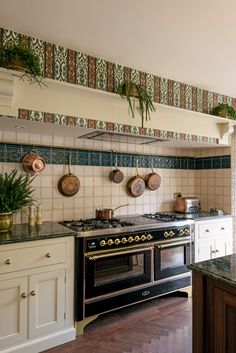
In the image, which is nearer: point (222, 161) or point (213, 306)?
point (213, 306)

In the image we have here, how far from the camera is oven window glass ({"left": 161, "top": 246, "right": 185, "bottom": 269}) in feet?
8.70

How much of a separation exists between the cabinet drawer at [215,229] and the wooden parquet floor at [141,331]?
787mm

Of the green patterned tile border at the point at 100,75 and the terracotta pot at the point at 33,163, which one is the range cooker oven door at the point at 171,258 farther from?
the green patterned tile border at the point at 100,75

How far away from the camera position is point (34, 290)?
6.31 feet

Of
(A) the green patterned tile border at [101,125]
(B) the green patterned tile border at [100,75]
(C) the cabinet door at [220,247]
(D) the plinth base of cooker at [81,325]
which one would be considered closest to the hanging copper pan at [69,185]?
(A) the green patterned tile border at [101,125]

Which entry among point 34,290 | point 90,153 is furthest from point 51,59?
point 34,290

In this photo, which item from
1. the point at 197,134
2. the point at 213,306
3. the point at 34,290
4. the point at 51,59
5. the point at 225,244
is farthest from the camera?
the point at 225,244

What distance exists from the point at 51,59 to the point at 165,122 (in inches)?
50.4

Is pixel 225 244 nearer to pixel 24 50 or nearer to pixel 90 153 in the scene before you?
pixel 90 153

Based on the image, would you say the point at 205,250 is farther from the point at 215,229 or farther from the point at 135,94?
the point at 135,94

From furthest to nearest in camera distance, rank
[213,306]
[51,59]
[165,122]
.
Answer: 1. [165,122]
2. [51,59]
3. [213,306]

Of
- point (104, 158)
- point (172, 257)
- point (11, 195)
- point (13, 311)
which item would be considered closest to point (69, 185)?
point (104, 158)

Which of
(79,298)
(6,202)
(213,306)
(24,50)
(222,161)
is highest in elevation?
(24,50)

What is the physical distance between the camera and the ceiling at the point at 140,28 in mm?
1686
